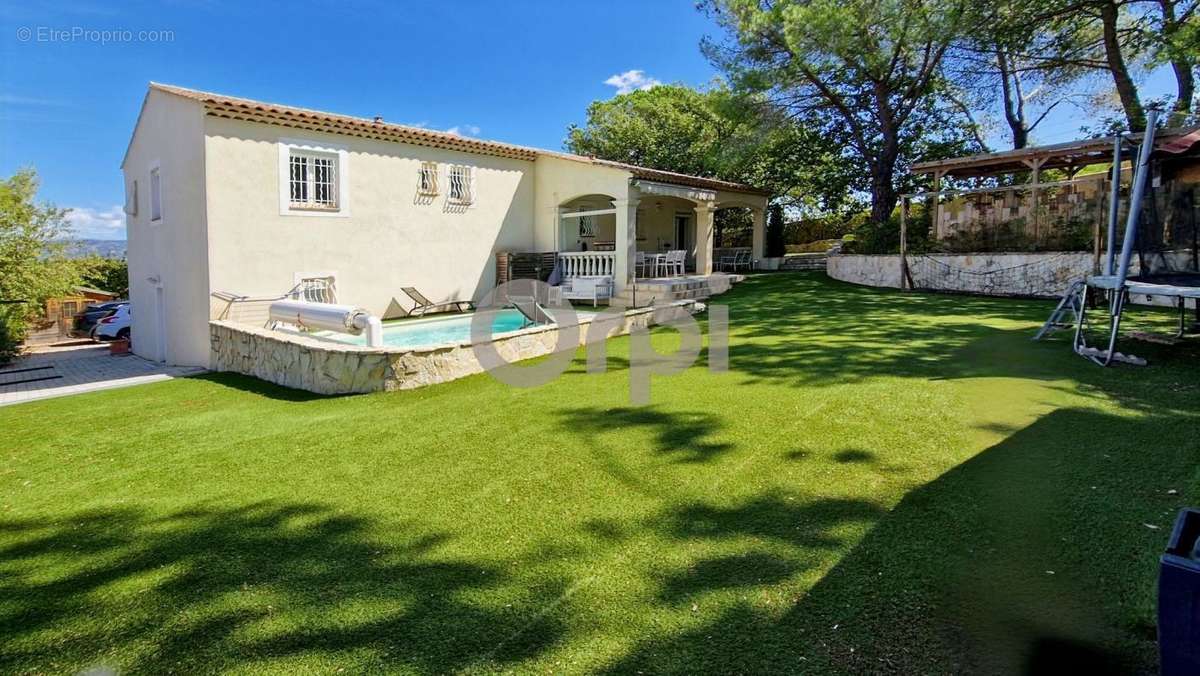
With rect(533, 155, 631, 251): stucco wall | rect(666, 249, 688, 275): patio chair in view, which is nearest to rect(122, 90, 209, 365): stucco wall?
rect(533, 155, 631, 251): stucco wall

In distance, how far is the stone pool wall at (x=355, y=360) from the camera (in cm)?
719

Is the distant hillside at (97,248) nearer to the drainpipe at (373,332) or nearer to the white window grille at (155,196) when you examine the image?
the white window grille at (155,196)

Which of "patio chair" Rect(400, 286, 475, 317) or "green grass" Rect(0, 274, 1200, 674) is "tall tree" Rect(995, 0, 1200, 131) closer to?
"green grass" Rect(0, 274, 1200, 674)

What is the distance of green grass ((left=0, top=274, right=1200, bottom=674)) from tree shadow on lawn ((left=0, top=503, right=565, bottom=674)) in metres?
0.01

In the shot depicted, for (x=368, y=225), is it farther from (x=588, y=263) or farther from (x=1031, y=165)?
(x=1031, y=165)

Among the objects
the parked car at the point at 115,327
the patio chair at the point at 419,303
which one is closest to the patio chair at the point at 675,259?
the patio chair at the point at 419,303

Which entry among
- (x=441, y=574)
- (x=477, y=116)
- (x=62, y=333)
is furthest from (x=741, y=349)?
(x=62, y=333)

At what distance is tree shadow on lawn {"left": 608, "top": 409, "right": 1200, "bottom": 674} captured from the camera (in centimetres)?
229

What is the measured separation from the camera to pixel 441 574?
9.98 ft

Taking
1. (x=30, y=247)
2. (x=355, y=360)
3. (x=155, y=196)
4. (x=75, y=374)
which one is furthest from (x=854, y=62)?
(x=30, y=247)

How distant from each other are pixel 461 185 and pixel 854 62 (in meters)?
12.7

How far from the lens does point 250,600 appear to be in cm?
288

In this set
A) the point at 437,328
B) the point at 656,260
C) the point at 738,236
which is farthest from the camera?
the point at 738,236

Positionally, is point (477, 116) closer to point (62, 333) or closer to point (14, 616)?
point (62, 333)
